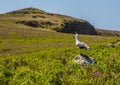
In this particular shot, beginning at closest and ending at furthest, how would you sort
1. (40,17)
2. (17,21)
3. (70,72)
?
(70,72) → (17,21) → (40,17)

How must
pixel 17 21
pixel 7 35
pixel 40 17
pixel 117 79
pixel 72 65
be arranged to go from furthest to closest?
pixel 40 17 → pixel 17 21 → pixel 7 35 → pixel 72 65 → pixel 117 79

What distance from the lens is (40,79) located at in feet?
70.7

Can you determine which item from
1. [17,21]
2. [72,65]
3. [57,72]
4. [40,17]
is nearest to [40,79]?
[57,72]

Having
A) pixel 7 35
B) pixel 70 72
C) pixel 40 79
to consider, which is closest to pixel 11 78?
pixel 40 79

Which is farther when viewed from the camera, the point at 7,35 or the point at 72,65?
the point at 7,35

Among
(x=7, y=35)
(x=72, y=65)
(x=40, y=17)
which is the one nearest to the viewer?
(x=72, y=65)

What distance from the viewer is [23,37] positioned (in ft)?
363

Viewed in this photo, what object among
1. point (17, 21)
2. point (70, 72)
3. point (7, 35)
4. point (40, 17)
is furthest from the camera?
point (40, 17)

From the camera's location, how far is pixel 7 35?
4318 inches

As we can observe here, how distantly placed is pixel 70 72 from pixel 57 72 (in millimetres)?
2093

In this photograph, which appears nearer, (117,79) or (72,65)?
(117,79)

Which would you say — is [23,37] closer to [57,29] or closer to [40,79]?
[57,29]

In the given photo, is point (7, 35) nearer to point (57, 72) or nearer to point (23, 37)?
point (23, 37)

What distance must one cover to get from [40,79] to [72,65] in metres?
7.62
